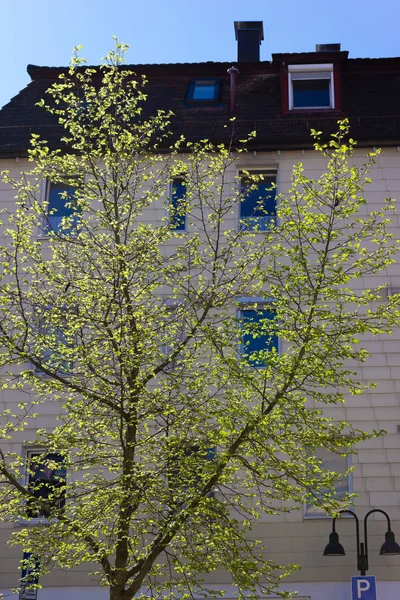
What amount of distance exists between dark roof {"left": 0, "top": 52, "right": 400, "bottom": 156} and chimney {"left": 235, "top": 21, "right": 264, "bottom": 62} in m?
2.41

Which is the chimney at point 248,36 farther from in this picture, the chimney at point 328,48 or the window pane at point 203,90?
the window pane at point 203,90

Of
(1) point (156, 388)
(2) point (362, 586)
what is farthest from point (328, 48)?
(2) point (362, 586)

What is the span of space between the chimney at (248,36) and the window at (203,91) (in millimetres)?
2569

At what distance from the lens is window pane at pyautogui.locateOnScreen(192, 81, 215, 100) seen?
2306 cm

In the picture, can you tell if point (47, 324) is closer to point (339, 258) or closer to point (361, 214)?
point (339, 258)

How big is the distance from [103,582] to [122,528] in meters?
0.81

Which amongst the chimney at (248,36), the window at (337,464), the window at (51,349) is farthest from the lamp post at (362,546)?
the chimney at (248,36)

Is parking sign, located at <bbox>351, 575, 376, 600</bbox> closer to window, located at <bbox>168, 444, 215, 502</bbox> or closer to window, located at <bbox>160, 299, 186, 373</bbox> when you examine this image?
window, located at <bbox>168, 444, 215, 502</bbox>

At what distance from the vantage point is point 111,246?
14.8 meters

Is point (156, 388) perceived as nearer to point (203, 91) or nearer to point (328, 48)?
point (203, 91)

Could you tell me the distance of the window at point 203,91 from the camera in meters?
22.9

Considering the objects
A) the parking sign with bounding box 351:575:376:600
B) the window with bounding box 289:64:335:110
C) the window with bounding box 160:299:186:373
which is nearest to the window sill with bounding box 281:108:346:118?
the window with bounding box 289:64:335:110

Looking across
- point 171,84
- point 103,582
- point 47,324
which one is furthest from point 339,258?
point 171,84

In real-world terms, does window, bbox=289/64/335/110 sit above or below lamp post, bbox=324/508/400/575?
above
